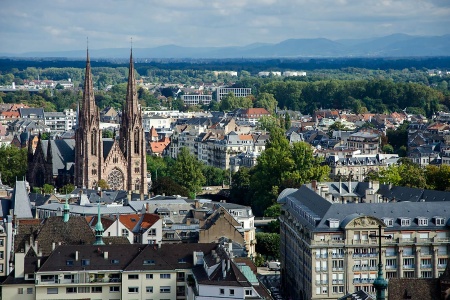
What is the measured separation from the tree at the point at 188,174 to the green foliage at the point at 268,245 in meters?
34.7

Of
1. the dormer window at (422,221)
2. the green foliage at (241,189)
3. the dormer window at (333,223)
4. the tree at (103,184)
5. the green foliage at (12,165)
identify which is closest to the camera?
the dormer window at (333,223)

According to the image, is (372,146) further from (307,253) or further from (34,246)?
(34,246)

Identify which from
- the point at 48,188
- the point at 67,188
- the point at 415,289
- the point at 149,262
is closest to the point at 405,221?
the point at 149,262

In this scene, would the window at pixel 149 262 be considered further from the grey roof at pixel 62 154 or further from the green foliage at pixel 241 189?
the grey roof at pixel 62 154

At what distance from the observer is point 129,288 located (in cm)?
5984

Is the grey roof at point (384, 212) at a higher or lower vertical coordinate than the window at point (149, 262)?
higher

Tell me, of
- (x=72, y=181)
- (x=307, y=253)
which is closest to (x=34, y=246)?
(x=307, y=253)

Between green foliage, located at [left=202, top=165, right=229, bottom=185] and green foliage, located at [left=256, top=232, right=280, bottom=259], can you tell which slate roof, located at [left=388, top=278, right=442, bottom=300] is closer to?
green foliage, located at [left=256, top=232, right=280, bottom=259]

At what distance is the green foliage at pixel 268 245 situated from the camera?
89625mm

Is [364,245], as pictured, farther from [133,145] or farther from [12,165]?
[12,165]

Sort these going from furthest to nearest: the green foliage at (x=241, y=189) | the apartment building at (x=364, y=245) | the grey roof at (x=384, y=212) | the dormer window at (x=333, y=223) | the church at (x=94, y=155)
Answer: the green foliage at (x=241, y=189), the church at (x=94, y=155), the grey roof at (x=384, y=212), the dormer window at (x=333, y=223), the apartment building at (x=364, y=245)

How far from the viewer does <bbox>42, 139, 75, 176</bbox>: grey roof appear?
119 meters

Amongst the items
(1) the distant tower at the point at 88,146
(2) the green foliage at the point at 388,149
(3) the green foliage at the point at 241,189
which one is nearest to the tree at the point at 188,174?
(3) the green foliage at the point at 241,189

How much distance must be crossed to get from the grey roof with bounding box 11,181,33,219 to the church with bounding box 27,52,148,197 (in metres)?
32.6
